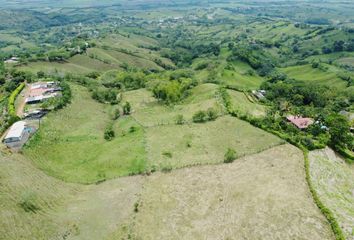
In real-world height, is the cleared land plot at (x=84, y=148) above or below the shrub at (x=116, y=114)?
above

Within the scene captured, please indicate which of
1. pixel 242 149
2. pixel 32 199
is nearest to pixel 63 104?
pixel 32 199

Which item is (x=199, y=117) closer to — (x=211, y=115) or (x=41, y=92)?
(x=211, y=115)

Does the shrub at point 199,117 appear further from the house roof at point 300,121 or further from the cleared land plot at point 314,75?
the cleared land plot at point 314,75

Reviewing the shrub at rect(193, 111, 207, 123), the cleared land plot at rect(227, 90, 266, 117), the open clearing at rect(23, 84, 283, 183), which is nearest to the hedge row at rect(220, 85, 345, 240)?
the open clearing at rect(23, 84, 283, 183)

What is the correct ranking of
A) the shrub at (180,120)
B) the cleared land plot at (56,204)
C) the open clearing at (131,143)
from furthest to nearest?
the shrub at (180,120) < the open clearing at (131,143) < the cleared land plot at (56,204)

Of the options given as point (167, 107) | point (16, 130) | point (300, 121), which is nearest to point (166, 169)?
point (16, 130)

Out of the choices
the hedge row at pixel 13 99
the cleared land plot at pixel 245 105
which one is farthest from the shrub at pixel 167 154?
the hedge row at pixel 13 99

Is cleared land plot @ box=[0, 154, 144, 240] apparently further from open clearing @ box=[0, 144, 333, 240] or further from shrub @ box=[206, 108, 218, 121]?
shrub @ box=[206, 108, 218, 121]
